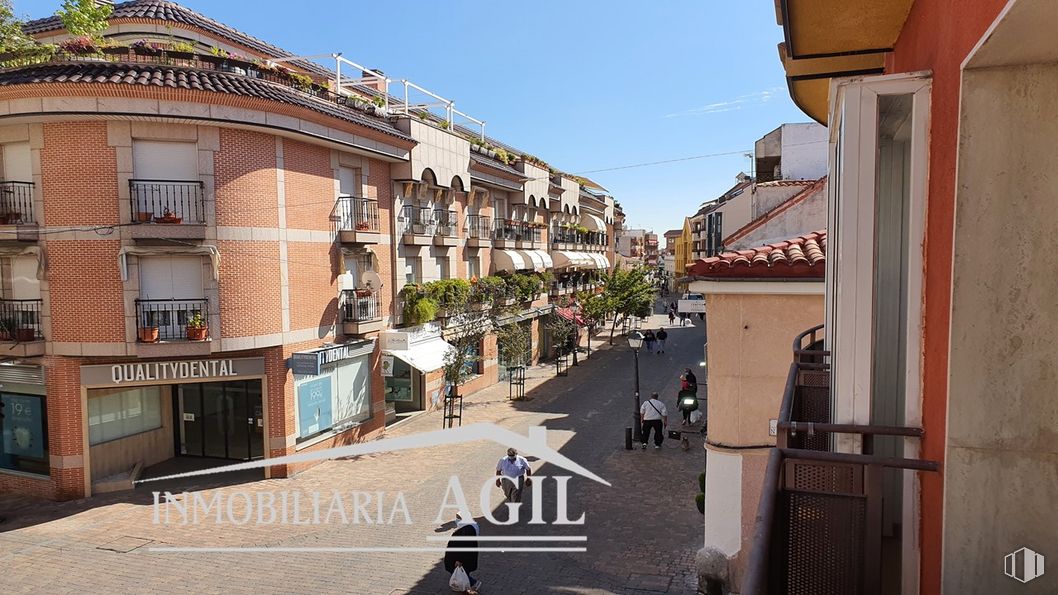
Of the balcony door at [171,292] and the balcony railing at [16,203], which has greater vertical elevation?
the balcony railing at [16,203]

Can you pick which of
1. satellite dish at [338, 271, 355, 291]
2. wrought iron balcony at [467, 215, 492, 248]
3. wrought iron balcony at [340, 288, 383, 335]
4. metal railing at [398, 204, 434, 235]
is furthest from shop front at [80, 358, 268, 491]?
wrought iron balcony at [467, 215, 492, 248]

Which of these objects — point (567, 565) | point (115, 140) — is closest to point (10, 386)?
point (115, 140)

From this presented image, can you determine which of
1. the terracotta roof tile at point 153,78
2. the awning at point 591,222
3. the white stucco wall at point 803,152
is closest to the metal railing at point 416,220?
the terracotta roof tile at point 153,78

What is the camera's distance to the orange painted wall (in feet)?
8.13

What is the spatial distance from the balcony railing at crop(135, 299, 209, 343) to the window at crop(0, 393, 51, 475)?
332 centimetres

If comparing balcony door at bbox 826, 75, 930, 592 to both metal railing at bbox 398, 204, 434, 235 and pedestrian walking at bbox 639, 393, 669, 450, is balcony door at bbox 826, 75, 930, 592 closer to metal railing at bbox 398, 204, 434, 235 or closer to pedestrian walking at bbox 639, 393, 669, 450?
pedestrian walking at bbox 639, 393, 669, 450

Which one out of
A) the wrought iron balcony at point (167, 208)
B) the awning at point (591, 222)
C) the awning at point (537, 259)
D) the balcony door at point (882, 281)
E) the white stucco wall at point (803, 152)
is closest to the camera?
the balcony door at point (882, 281)

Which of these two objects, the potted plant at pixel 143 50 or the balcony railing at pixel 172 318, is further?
the potted plant at pixel 143 50

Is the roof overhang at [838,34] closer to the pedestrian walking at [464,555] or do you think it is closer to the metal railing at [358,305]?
the pedestrian walking at [464,555]

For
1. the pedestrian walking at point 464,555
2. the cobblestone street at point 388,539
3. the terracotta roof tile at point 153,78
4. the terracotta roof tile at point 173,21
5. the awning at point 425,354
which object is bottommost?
the cobblestone street at point 388,539

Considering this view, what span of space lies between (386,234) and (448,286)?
3.32m

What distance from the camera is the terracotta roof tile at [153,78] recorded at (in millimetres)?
14398

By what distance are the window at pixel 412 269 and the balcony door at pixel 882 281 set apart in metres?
19.4

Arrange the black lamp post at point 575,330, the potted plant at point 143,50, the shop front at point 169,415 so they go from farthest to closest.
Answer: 1. the black lamp post at point 575,330
2. the potted plant at point 143,50
3. the shop front at point 169,415
